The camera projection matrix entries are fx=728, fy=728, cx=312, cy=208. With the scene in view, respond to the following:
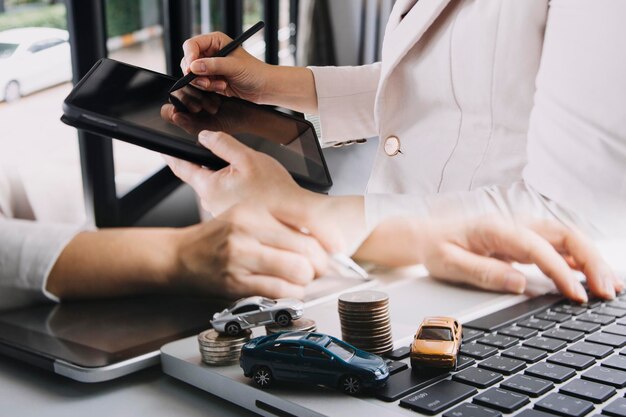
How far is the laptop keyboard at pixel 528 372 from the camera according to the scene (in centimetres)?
42

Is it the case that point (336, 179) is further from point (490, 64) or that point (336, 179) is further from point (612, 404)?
point (612, 404)

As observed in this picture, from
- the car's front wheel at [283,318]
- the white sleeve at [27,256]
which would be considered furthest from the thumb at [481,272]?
the white sleeve at [27,256]

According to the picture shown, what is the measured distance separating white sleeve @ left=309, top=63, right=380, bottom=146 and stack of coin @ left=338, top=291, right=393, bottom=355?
13 centimetres

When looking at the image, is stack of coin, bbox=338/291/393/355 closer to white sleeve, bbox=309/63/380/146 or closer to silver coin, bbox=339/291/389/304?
silver coin, bbox=339/291/389/304

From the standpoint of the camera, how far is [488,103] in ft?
1.75

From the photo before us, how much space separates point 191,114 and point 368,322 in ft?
0.67

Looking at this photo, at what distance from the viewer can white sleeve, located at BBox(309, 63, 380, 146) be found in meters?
0.58

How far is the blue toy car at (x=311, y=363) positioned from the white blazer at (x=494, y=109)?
151 millimetres

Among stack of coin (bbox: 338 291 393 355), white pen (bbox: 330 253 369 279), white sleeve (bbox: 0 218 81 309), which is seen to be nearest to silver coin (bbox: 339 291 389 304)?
stack of coin (bbox: 338 291 393 355)

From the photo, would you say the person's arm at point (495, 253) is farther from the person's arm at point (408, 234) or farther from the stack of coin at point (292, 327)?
the stack of coin at point (292, 327)

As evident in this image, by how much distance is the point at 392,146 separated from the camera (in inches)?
22.5

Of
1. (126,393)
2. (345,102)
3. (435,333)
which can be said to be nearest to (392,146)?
(345,102)

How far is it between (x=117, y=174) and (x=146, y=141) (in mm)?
71

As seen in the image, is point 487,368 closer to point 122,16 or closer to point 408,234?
point 408,234
